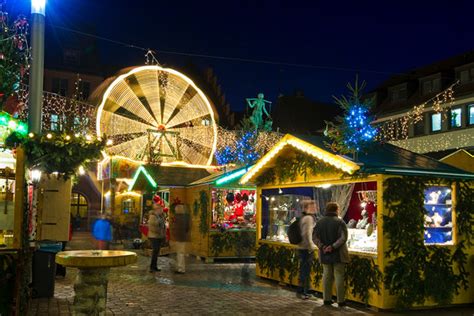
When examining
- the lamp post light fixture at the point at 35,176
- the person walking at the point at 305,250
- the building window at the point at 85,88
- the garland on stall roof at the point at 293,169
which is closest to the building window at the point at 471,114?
the garland on stall roof at the point at 293,169

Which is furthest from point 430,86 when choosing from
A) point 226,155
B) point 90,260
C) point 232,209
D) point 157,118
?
point 90,260

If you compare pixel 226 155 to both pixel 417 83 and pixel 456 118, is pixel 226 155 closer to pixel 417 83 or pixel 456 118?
pixel 456 118

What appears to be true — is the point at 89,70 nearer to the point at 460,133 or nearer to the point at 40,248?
the point at 460,133

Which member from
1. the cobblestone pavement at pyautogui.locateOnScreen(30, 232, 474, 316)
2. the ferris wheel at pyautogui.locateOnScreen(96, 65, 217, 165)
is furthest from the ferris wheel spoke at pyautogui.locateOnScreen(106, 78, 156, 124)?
the cobblestone pavement at pyautogui.locateOnScreen(30, 232, 474, 316)

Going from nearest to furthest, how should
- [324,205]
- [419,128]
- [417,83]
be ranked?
1. [324,205]
2. [419,128]
3. [417,83]

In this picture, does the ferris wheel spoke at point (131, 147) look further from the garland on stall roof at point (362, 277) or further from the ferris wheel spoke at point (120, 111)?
the garland on stall roof at point (362, 277)

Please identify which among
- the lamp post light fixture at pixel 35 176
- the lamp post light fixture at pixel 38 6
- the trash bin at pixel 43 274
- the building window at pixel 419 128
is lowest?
the trash bin at pixel 43 274

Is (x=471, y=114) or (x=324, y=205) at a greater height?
(x=471, y=114)

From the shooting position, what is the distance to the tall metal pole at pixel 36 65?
7.73 metres

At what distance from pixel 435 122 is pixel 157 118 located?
14.9m

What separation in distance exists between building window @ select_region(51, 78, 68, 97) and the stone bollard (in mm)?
35934

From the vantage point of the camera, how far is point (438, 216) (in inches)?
368

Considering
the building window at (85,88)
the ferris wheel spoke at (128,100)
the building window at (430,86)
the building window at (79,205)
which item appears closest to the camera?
the ferris wheel spoke at (128,100)

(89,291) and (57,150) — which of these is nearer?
(89,291)
